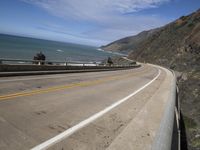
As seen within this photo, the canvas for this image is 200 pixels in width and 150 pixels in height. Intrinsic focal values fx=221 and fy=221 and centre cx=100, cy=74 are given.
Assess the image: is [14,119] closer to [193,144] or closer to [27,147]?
[27,147]

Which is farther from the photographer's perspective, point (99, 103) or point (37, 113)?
point (99, 103)

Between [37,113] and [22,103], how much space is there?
3.88 ft

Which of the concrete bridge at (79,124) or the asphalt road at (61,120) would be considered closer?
the concrete bridge at (79,124)

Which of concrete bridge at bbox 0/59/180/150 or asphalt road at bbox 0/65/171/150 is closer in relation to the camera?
concrete bridge at bbox 0/59/180/150

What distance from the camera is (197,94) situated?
16594 millimetres

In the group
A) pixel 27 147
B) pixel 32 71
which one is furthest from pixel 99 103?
pixel 32 71

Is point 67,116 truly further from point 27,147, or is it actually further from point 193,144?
point 193,144

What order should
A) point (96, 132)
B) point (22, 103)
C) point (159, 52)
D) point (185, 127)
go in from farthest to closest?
point (159, 52) → point (185, 127) → point (22, 103) → point (96, 132)

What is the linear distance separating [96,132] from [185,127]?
6.51 meters

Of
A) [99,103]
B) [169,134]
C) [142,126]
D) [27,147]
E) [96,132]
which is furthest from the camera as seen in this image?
[99,103]

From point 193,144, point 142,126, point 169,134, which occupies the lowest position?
point 193,144

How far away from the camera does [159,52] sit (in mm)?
92750

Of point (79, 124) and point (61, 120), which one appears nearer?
point (79, 124)

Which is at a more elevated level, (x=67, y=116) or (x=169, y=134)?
(x=169, y=134)
